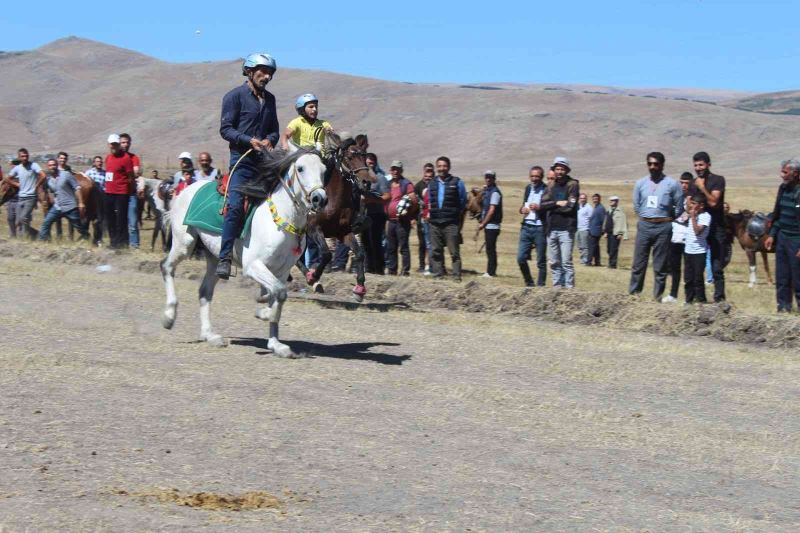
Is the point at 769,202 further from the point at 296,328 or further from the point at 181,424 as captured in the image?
the point at 181,424

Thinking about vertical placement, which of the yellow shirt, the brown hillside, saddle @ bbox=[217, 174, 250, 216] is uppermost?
the brown hillside

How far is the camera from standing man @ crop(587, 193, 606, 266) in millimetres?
30859

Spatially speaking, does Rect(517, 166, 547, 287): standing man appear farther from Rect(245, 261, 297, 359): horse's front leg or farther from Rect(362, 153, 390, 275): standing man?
Rect(245, 261, 297, 359): horse's front leg

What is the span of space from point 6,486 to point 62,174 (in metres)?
19.9

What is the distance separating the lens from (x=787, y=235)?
16.5m

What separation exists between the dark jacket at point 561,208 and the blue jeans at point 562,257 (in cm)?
11

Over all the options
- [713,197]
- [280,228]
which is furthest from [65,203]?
[280,228]

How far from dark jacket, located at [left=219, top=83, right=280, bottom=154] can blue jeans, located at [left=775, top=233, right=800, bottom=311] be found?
25.3ft

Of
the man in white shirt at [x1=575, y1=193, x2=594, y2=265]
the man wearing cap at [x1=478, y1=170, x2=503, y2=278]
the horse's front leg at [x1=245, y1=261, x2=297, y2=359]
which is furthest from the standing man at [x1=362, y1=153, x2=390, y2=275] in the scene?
the man in white shirt at [x1=575, y1=193, x2=594, y2=265]

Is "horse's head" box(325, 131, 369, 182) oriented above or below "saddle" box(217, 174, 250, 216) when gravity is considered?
above

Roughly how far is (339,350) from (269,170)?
6.76 feet

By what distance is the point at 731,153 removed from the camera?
162125 mm

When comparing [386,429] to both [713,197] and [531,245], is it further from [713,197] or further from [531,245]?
[531,245]

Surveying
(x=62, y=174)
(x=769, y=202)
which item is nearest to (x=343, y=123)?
(x=769, y=202)
